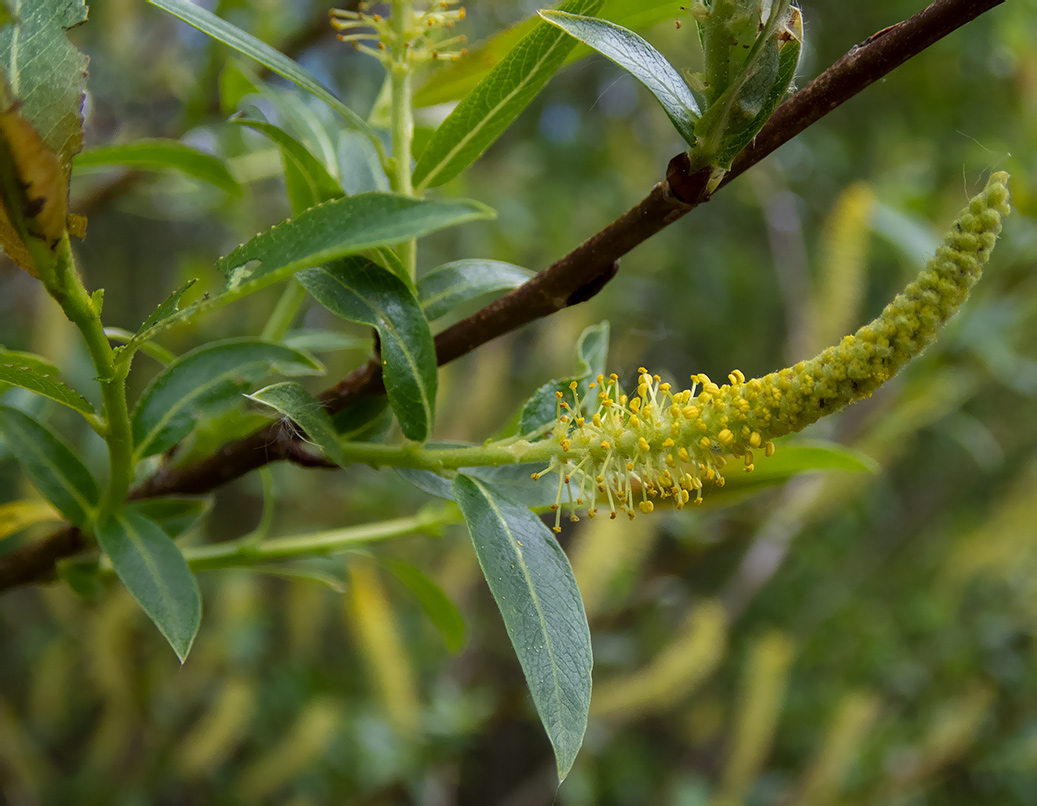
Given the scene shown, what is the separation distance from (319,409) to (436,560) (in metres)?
1.35

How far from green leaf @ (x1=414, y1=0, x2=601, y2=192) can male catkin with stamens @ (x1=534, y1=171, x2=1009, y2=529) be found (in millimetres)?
126

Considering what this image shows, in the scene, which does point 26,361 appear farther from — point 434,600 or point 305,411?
point 434,600

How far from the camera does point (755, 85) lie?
12.0 inches

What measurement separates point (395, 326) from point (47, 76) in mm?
162

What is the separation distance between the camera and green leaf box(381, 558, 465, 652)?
54cm

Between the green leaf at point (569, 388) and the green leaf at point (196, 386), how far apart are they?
0.36 ft

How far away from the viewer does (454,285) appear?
16.8 inches

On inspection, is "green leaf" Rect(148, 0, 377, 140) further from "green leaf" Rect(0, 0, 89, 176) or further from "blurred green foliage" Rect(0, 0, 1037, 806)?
"blurred green foliage" Rect(0, 0, 1037, 806)

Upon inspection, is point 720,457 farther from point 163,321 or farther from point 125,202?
point 125,202

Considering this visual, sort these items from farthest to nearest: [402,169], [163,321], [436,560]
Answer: [436,560]
[402,169]
[163,321]

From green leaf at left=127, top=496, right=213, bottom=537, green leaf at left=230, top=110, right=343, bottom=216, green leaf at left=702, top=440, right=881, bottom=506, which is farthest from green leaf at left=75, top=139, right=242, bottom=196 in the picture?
green leaf at left=702, top=440, right=881, bottom=506

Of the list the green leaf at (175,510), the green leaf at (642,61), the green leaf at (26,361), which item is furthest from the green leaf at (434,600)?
the green leaf at (642,61)

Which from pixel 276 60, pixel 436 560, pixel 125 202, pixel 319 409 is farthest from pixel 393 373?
pixel 436 560

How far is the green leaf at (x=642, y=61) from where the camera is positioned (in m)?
0.31
